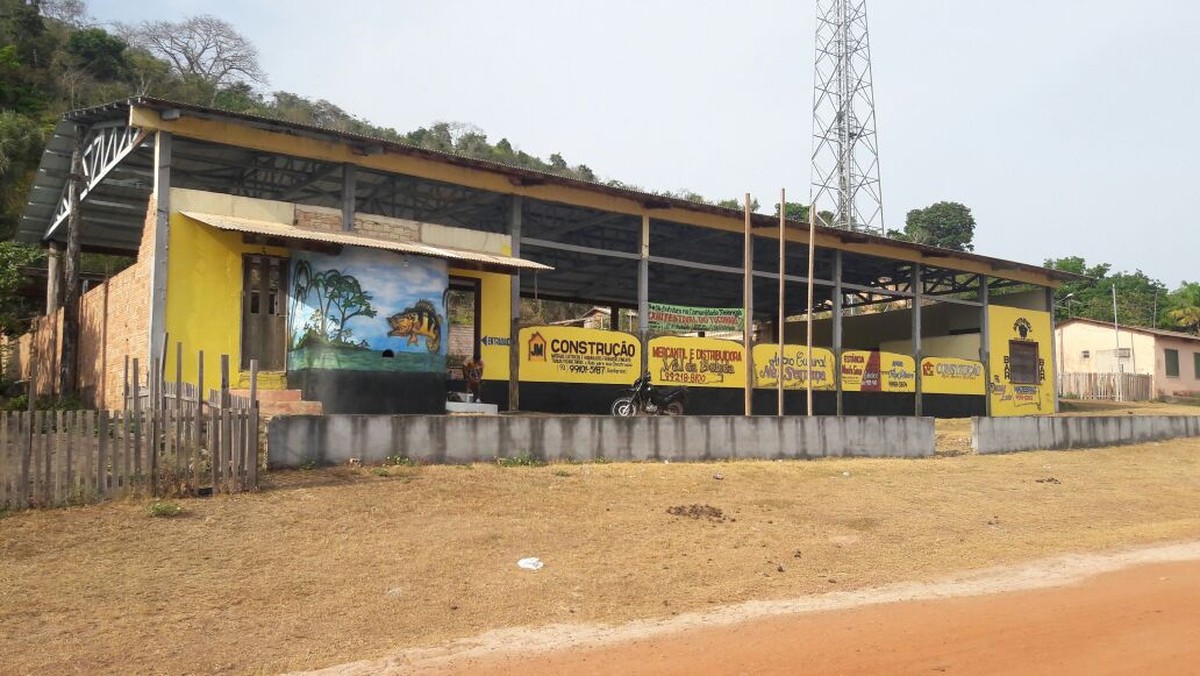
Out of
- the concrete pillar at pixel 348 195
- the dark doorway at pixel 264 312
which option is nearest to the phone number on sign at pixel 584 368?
the concrete pillar at pixel 348 195

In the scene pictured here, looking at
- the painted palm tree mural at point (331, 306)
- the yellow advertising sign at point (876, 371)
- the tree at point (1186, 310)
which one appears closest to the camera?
the painted palm tree mural at point (331, 306)

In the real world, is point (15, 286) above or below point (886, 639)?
above

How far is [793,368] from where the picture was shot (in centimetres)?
2370

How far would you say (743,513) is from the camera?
1095 centimetres

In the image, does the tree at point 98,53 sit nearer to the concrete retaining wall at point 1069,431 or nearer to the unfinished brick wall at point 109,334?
the unfinished brick wall at point 109,334

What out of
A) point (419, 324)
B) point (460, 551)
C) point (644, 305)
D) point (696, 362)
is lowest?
point (460, 551)

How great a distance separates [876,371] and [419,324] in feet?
51.1

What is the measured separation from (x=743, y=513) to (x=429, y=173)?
34.8ft

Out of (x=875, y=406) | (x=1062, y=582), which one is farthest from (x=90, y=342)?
(x=875, y=406)

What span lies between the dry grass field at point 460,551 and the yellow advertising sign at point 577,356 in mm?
6237

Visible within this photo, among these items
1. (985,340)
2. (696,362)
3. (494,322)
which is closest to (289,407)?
(494,322)

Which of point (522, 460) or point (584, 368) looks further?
point (584, 368)

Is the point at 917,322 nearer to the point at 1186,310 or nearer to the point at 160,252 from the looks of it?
the point at 160,252

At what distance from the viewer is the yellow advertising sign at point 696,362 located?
21250mm
